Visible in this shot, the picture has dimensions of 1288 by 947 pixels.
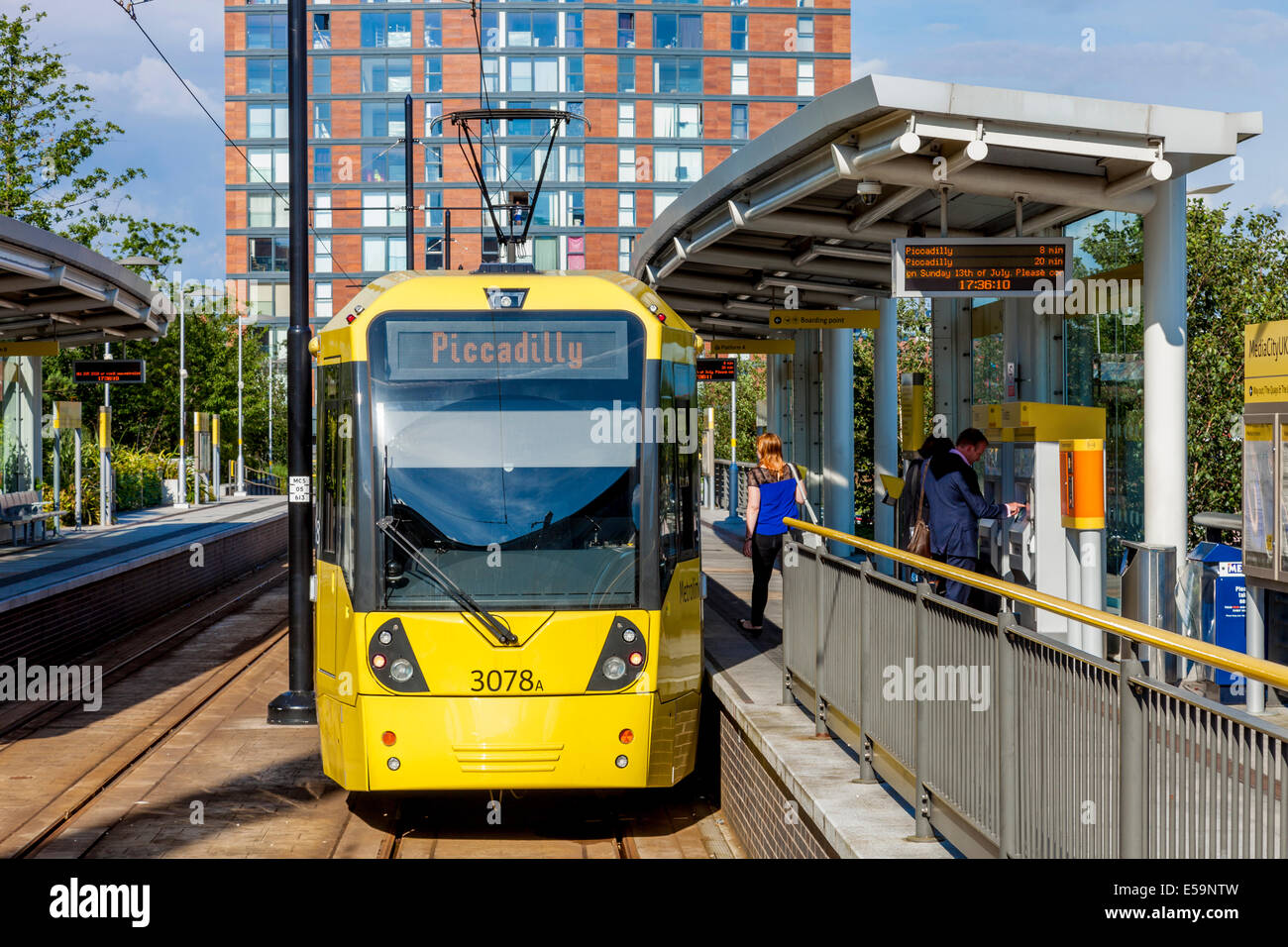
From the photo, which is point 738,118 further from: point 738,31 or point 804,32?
point 804,32

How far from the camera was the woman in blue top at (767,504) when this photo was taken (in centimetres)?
1132

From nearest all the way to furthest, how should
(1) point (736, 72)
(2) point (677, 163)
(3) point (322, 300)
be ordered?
1. (3) point (322, 300)
2. (1) point (736, 72)
3. (2) point (677, 163)

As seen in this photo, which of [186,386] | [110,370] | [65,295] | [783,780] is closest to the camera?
[783,780]

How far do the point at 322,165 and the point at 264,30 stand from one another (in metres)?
7.30

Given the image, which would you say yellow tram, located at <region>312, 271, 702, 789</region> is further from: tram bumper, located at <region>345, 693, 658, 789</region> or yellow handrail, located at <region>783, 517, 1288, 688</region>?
yellow handrail, located at <region>783, 517, 1288, 688</region>

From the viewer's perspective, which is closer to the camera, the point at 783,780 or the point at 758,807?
the point at 783,780

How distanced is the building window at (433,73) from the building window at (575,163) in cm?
703

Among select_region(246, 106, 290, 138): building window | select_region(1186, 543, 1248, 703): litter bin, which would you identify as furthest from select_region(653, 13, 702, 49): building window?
select_region(1186, 543, 1248, 703): litter bin

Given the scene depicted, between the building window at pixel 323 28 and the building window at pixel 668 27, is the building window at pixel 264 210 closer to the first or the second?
the building window at pixel 323 28

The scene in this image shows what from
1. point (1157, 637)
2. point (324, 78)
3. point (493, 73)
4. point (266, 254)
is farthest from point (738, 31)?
point (1157, 637)

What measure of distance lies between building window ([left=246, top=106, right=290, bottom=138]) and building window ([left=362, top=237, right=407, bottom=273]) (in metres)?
6.72

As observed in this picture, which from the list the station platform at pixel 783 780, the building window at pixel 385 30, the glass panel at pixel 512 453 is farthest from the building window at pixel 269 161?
the glass panel at pixel 512 453

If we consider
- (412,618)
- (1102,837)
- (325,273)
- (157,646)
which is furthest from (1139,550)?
(325,273)

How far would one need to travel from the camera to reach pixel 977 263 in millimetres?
10367
